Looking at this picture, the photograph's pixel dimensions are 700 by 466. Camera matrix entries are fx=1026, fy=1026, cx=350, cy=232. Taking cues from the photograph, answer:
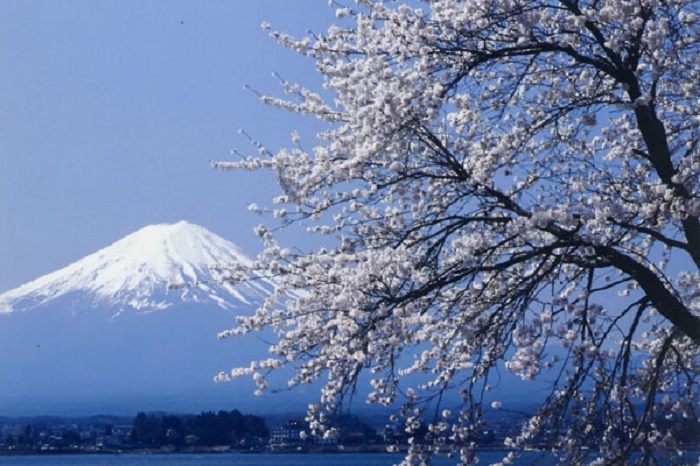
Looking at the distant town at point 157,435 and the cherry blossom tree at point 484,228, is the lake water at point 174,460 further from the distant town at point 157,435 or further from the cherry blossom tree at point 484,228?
the cherry blossom tree at point 484,228

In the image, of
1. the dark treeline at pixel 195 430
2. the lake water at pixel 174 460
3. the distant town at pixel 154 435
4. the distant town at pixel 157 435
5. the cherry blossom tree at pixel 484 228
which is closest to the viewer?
the cherry blossom tree at pixel 484 228

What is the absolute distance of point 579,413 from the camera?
22.9 feet

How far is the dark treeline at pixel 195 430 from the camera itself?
1877 inches

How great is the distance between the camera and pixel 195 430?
59.5m

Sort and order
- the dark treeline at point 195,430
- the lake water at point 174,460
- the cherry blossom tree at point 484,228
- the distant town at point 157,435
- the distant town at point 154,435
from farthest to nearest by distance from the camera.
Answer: the lake water at point 174,460 < the dark treeline at point 195,430 < the distant town at point 154,435 < the distant town at point 157,435 < the cherry blossom tree at point 484,228

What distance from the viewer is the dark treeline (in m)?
47.7

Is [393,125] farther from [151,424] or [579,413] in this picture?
[151,424]

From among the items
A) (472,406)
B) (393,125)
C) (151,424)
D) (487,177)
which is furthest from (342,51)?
(151,424)

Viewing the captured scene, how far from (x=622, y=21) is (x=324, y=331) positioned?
2.77 m

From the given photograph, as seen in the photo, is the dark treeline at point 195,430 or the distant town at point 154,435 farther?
the dark treeline at point 195,430

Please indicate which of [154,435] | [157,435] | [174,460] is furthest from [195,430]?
[174,460]

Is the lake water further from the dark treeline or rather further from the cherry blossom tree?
the cherry blossom tree

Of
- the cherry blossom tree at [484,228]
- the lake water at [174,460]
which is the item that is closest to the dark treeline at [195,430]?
the lake water at [174,460]

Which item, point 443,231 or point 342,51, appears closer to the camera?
point 443,231
